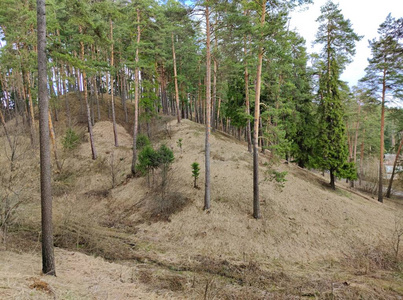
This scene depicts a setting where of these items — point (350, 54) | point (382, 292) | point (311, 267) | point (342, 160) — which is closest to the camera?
point (382, 292)

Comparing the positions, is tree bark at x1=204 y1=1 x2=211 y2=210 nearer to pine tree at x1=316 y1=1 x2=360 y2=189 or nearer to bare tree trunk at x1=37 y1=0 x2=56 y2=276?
bare tree trunk at x1=37 y1=0 x2=56 y2=276

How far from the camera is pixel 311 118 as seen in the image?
21.0m

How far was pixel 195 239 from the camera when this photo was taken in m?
10.5

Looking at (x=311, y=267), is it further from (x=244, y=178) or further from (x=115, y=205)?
(x=115, y=205)

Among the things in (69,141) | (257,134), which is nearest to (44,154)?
(257,134)

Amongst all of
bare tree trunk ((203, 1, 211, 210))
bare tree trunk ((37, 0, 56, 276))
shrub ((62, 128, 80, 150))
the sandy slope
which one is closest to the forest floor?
the sandy slope

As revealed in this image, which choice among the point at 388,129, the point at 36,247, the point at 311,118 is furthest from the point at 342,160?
the point at 388,129

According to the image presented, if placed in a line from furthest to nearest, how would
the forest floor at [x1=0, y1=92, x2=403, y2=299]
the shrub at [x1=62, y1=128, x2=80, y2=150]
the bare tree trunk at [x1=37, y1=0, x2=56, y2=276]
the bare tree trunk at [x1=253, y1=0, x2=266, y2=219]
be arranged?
the shrub at [x1=62, y1=128, x2=80, y2=150], the bare tree trunk at [x1=253, y1=0, x2=266, y2=219], the forest floor at [x1=0, y1=92, x2=403, y2=299], the bare tree trunk at [x1=37, y1=0, x2=56, y2=276]

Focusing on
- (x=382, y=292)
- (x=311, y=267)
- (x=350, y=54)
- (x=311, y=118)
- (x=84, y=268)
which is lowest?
(x=311, y=267)

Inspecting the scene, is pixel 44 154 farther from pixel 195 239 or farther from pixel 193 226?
pixel 193 226

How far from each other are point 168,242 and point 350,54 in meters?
20.3

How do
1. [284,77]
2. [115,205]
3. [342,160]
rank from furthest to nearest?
[284,77]
[342,160]
[115,205]

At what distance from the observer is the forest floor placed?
6.06 meters

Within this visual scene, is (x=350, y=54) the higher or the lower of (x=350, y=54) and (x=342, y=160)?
the higher
